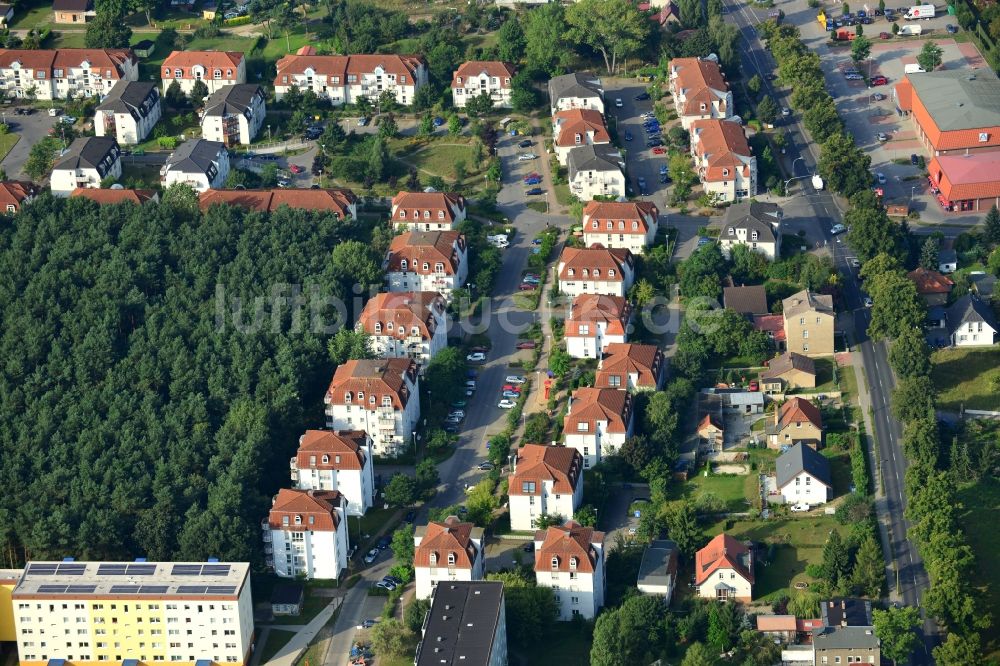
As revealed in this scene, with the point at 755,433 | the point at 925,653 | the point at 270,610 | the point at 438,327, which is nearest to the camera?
the point at 925,653

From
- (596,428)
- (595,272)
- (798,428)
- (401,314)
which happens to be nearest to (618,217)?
(595,272)

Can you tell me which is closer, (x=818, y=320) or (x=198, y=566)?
(x=198, y=566)

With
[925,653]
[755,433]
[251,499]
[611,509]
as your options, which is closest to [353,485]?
[251,499]

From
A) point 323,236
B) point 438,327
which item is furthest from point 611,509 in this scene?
point 323,236

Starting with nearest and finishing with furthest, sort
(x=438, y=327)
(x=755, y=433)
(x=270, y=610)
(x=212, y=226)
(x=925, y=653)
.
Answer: (x=925, y=653) → (x=270, y=610) → (x=755, y=433) → (x=438, y=327) → (x=212, y=226)

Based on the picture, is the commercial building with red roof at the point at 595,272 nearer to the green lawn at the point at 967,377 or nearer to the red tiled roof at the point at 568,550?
the green lawn at the point at 967,377

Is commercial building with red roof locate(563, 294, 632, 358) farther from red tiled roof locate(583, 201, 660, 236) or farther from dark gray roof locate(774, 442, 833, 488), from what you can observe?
dark gray roof locate(774, 442, 833, 488)

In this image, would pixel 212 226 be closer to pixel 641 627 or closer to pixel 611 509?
pixel 611 509
